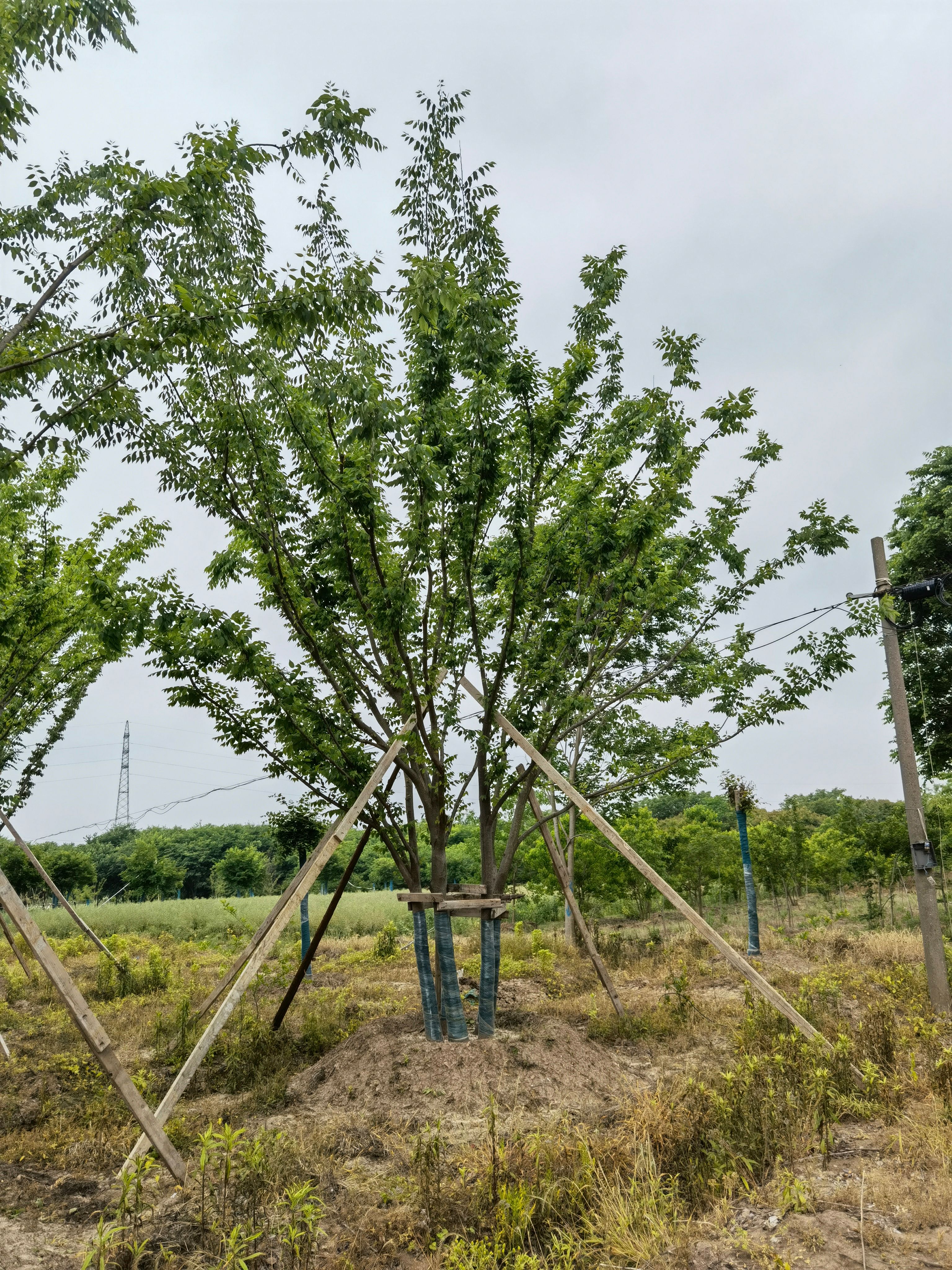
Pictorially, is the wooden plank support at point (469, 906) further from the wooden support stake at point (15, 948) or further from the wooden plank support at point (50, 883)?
the wooden support stake at point (15, 948)

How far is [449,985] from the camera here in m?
8.62

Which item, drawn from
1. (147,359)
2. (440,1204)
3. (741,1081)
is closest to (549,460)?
(147,359)

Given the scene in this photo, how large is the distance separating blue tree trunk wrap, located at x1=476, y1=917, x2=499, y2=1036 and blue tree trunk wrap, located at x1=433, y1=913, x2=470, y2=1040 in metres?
0.21

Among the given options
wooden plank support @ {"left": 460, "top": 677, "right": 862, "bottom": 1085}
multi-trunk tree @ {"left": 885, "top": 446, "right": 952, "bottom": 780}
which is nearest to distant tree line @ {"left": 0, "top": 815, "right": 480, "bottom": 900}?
wooden plank support @ {"left": 460, "top": 677, "right": 862, "bottom": 1085}

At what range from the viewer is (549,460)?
8.90 metres

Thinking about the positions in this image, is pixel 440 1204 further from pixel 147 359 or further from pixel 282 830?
pixel 282 830

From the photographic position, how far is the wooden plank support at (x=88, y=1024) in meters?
5.01

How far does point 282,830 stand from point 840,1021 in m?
8.39

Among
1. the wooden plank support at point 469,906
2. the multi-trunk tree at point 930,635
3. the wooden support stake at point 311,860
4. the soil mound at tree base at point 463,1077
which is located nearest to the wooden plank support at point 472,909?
the wooden plank support at point 469,906

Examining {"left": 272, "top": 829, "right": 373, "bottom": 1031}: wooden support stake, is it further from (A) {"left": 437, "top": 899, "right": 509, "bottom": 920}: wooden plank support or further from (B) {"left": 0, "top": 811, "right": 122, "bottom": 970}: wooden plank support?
(B) {"left": 0, "top": 811, "right": 122, "bottom": 970}: wooden plank support

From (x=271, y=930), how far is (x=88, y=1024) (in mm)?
1675

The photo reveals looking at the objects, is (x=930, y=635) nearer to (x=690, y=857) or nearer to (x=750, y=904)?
(x=690, y=857)

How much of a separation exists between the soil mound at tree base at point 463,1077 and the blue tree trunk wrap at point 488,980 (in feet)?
0.66

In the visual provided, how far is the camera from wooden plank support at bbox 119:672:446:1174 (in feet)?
19.5
